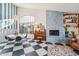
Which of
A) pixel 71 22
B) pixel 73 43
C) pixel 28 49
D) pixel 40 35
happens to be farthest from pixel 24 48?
pixel 71 22

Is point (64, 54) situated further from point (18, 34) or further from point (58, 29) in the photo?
point (18, 34)

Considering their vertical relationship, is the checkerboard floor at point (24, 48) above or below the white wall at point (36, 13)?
below

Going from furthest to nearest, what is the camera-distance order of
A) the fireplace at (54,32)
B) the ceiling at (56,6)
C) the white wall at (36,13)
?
1. the fireplace at (54,32)
2. the white wall at (36,13)
3. the ceiling at (56,6)

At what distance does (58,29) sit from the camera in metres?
2.55

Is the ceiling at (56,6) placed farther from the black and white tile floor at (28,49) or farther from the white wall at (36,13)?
the black and white tile floor at (28,49)

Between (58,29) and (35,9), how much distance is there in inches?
25.9

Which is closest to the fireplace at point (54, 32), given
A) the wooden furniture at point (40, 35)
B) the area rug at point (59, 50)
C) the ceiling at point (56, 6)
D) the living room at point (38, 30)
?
the living room at point (38, 30)

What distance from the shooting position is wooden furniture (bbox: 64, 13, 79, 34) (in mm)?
2475

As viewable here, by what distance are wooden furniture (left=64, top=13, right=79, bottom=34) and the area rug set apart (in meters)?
0.40

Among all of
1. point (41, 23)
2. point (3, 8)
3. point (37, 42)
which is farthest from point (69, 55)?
point (3, 8)

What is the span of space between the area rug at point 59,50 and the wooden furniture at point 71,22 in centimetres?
40

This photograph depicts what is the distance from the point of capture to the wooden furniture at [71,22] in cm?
247

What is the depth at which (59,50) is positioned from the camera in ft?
8.27

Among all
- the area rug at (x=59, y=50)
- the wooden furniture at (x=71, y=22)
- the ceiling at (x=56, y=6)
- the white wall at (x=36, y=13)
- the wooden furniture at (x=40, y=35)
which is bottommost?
the area rug at (x=59, y=50)
